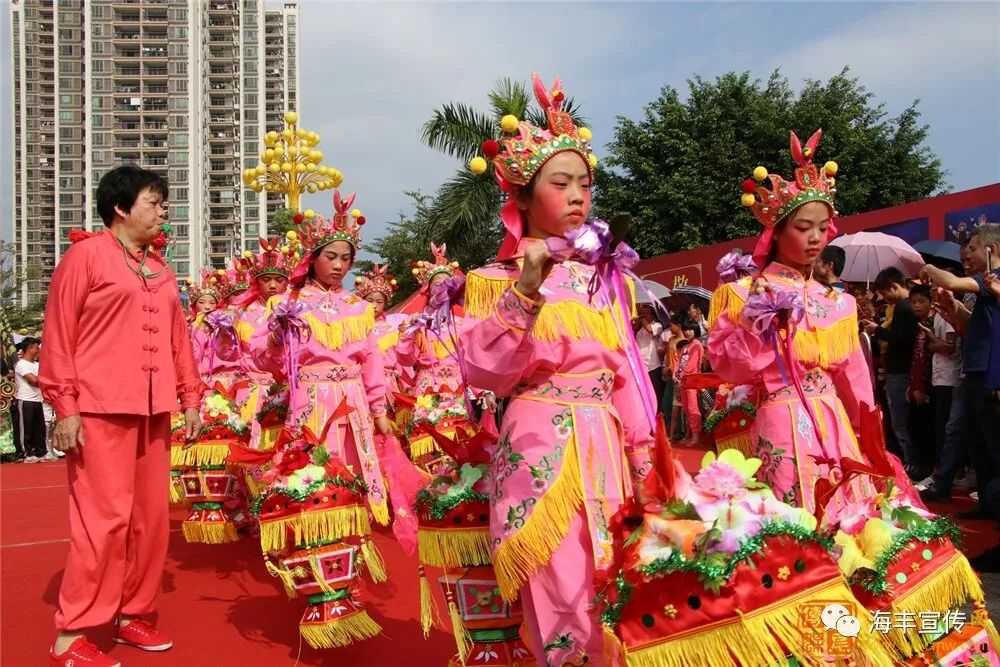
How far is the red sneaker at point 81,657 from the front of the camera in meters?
3.67

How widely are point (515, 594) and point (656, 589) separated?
88cm

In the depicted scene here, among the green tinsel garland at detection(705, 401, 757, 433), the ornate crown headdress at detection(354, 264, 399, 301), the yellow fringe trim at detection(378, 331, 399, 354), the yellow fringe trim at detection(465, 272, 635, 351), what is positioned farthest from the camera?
the ornate crown headdress at detection(354, 264, 399, 301)

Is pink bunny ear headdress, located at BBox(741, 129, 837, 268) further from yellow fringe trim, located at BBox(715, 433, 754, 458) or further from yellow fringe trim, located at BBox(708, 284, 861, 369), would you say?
yellow fringe trim, located at BBox(715, 433, 754, 458)

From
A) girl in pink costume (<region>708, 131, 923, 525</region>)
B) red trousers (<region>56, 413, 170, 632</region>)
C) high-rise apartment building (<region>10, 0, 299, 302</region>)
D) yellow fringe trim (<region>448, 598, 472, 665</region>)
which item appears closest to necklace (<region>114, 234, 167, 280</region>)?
red trousers (<region>56, 413, 170, 632</region>)

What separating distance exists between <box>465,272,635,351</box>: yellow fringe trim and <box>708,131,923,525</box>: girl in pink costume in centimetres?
100

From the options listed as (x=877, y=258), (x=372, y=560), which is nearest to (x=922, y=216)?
(x=877, y=258)

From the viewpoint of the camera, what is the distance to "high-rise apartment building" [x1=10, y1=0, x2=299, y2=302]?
8081 centimetres

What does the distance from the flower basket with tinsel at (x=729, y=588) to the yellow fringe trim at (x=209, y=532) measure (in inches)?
211

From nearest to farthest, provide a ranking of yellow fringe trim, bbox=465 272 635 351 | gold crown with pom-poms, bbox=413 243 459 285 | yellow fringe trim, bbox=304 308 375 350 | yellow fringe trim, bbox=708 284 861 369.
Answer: yellow fringe trim, bbox=465 272 635 351
yellow fringe trim, bbox=708 284 861 369
yellow fringe trim, bbox=304 308 375 350
gold crown with pom-poms, bbox=413 243 459 285

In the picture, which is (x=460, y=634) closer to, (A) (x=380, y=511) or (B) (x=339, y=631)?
(B) (x=339, y=631)

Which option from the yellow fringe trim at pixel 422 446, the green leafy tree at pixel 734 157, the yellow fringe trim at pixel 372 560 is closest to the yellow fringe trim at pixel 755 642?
the yellow fringe trim at pixel 372 560

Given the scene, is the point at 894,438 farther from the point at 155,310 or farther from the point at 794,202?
the point at 155,310

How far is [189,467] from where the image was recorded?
670 centimetres

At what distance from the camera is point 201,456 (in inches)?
263
